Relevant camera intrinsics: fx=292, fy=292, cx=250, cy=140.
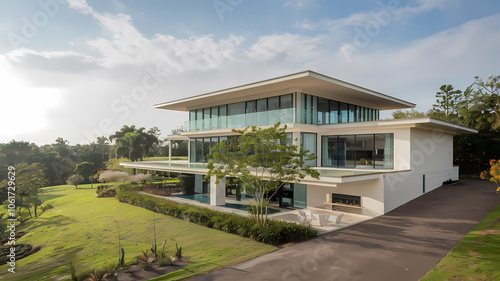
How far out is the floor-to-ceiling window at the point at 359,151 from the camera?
61.2 feet

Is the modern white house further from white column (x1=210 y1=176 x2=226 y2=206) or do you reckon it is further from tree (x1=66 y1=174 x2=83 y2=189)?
tree (x1=66 y1=174 x2=83 y2=189)

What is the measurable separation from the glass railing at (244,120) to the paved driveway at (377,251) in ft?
27.9

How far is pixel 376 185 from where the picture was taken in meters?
15.9

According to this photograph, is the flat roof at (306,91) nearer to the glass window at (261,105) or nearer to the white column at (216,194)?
the glass window at (261,105)

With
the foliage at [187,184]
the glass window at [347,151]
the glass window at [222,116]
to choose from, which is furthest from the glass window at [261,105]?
the foliage at [187,184]

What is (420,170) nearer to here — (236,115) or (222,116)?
(236,115)

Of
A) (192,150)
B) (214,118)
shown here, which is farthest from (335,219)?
(192,150)

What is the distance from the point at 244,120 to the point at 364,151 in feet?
28.8

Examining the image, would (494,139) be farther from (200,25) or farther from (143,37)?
(143,37)

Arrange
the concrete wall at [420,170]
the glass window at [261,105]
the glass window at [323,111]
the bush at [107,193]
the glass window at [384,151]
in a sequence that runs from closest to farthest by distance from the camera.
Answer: the concrete wall at [420,170]
the glass window at [384,151]
the glass window at [323,111]
the glass window at [261,105]
the bush at [107,193]

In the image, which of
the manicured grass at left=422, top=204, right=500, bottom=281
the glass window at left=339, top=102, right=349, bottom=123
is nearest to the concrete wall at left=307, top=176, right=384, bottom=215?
the manicured grass at left=422, top=204, right=500, bottom=281

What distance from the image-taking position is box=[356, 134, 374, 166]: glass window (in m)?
19.3

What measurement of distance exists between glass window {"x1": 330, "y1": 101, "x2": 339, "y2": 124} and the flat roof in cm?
46

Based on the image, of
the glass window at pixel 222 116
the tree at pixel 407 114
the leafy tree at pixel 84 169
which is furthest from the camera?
the tree at pixel 407 114
